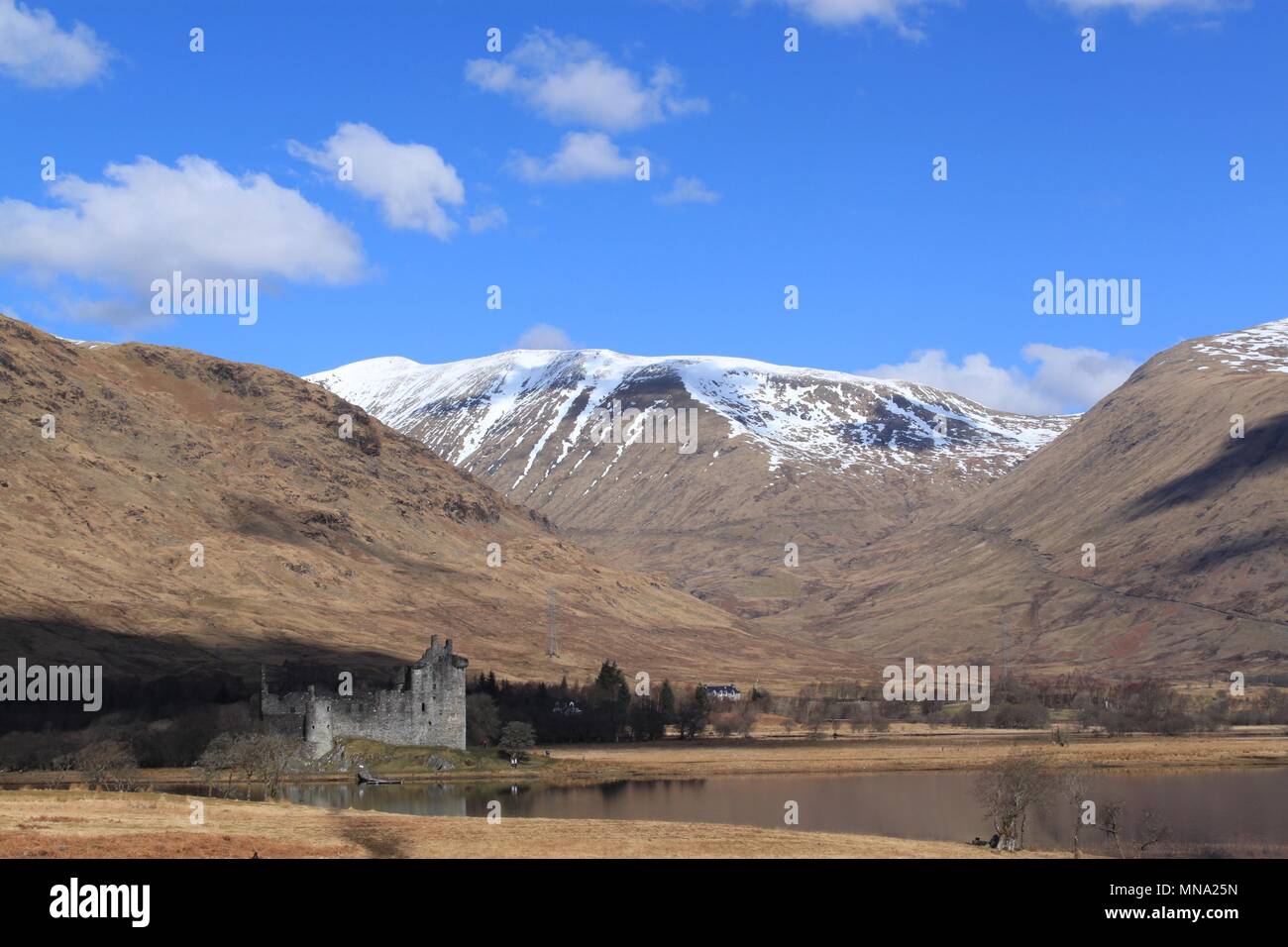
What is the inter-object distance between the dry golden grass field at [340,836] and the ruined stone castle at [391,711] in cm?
4529

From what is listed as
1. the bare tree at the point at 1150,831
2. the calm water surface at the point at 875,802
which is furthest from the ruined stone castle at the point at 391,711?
the bare tree at the point at 1150,831

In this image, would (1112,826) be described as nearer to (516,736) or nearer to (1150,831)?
(1150,831)

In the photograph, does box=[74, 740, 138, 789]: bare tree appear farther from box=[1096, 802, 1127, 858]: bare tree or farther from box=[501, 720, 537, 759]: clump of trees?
box=[1096, 802, 1127, 858]: bare tree

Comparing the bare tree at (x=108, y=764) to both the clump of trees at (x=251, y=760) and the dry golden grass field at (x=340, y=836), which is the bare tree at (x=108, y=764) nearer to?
the clump of trees at (x=251, y=760)

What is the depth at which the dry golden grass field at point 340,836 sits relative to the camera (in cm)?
4403

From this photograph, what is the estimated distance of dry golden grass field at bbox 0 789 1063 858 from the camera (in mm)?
44031

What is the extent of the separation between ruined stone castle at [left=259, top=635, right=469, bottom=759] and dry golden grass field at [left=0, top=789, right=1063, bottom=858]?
149 ft

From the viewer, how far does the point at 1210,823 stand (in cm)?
8244

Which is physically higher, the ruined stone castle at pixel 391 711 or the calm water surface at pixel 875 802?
the ruined stone castle at pixel 391 711

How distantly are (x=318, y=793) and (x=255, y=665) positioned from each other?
108026 mm

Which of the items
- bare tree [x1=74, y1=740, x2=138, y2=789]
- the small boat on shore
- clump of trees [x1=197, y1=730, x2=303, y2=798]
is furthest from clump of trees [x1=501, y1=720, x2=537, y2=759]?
bare tree [x1=74, y1=740, x2=138, y2=789]
